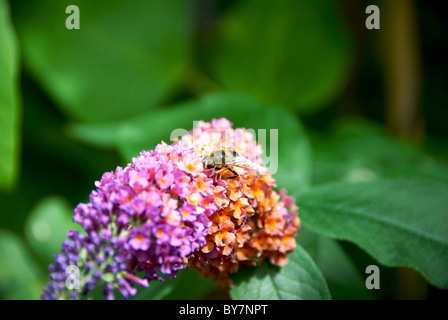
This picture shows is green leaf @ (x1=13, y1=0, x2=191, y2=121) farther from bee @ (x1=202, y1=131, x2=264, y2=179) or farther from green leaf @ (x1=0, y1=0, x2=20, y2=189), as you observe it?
bee @ (x1=202, y1=131, x2=264, y2=179)

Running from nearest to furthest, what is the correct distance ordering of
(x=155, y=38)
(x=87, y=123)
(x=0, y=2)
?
(x=0, y=2)
(x=87, y=123)
(x=155, y=38)

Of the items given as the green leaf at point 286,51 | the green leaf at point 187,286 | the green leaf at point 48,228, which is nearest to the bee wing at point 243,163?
the green leaf at point 187,286

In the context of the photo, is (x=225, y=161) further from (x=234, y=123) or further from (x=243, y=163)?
(x=234, y=123)

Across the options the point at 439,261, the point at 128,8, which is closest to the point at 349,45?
the point at 128,8
